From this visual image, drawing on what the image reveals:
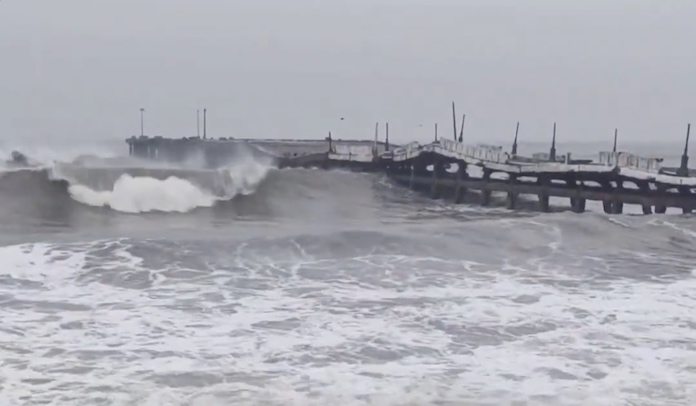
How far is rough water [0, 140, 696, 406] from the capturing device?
32.7 ft

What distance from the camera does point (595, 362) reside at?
11.1m

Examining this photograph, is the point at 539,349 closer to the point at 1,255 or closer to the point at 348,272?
the point at 348,272

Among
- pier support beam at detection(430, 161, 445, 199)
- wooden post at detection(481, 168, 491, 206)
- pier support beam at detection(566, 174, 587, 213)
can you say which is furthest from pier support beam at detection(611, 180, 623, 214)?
pier support beam at detection(430, 161, 445, 199)

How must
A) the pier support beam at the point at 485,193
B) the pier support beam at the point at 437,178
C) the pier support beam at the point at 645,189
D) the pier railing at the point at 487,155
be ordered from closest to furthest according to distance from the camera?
the pier support beam at the point at 645,189
the pier railing at the point at 487,155
the pier support beam at the point at 485,193
the pier support beam at the point at 437,178

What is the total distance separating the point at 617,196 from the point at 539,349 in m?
21.9

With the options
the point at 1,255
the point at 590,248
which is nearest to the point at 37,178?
the point at 1,255

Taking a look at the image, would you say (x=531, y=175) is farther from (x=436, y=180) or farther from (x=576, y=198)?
(x=436, y=180)

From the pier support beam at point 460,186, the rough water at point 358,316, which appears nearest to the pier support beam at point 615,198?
the rough water at point 358,316

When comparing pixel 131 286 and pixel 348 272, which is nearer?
pixel 131 286

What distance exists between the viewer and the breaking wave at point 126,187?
35062mm

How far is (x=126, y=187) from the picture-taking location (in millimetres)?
36062

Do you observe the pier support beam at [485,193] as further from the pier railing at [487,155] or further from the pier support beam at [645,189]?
the pier support beam at [645,189]

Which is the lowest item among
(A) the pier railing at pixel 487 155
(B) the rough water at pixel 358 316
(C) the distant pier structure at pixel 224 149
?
(C) the distant pier structure at pixel 224 149

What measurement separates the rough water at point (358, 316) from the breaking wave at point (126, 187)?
781cm
